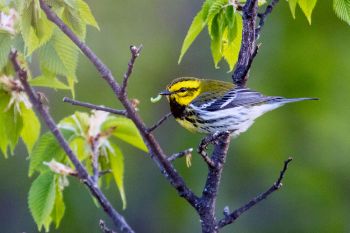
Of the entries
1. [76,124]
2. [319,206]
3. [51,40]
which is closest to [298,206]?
[319,206]

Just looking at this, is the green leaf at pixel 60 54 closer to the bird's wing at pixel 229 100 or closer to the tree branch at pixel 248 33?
the tree branch at pixel 248 33

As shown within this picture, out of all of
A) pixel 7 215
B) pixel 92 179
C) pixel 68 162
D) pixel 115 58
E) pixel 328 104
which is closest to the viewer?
pixel 92 179

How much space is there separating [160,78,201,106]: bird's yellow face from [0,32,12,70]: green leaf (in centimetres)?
Answer: 140

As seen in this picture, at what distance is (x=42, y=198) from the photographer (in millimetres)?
2893

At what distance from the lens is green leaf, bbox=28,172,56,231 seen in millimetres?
2857

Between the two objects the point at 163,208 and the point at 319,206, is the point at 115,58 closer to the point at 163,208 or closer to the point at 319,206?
the point at 163,208

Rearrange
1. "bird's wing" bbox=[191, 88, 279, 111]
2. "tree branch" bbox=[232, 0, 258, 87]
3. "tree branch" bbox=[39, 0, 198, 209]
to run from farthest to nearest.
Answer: "bird's wing" bbox=[191, 88, 279, 111] < "tree branch" bbox=[232, 0, 258, 87] < "tree branch" bbox=[39, 0, 198, 209]

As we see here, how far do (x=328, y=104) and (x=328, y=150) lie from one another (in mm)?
441

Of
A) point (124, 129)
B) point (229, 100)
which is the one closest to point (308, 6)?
point (124, 129)

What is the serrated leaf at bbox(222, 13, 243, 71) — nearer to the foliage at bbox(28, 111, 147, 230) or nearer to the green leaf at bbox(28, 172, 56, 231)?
the foliage at bbox(28, 111, 147, 230)

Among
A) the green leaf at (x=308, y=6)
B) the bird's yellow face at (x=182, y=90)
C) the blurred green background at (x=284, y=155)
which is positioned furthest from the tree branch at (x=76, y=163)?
the blurred green background at (x=284, y=155)

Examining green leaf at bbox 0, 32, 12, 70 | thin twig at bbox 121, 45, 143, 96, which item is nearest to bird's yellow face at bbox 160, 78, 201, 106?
green leaf at bbox 0, 32, 12, 70

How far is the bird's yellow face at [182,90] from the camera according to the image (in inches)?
158

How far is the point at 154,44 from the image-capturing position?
29.5 ft
